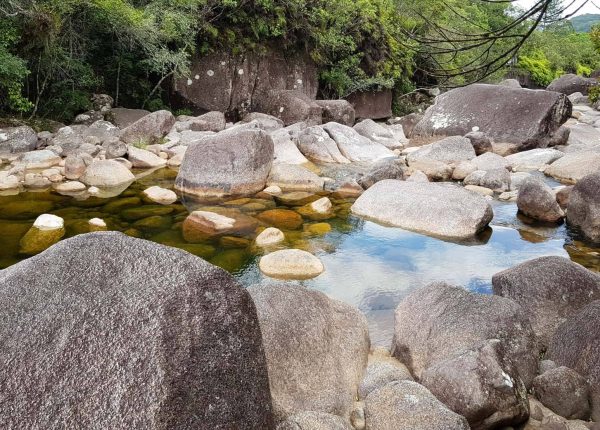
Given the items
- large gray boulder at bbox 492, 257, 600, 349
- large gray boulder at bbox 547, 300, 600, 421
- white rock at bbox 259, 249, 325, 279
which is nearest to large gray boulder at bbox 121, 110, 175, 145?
white rock at bbox 259, 249, 325, 279

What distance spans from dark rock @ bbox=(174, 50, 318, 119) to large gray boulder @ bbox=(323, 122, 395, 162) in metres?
5.37

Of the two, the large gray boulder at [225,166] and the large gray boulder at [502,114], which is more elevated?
the large gray boulder at [502,114]

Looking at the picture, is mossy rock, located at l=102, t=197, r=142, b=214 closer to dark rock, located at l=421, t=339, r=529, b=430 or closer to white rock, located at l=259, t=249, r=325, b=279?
white rock, located at l=259, t=249, r=325, b=279

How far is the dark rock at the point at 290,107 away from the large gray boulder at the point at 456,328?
1317 cm

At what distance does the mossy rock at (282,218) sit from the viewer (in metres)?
8.03

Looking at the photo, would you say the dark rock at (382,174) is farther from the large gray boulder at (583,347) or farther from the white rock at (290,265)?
the large gray boulder at (583,347)

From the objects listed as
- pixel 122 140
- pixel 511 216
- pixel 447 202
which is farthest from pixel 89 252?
pixel 122 140

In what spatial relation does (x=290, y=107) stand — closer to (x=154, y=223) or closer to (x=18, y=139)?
(x=18, y=139)

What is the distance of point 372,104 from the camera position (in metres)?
22.4

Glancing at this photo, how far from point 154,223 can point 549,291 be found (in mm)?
5612

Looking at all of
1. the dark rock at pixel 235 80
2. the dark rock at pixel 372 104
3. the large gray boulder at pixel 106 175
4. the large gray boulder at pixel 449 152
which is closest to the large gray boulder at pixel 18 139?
the large gray boulder at pixel 106 175

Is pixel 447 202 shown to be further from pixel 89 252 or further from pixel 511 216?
pixel 89 252

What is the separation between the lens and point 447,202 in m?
7.98

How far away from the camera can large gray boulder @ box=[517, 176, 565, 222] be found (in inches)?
325
